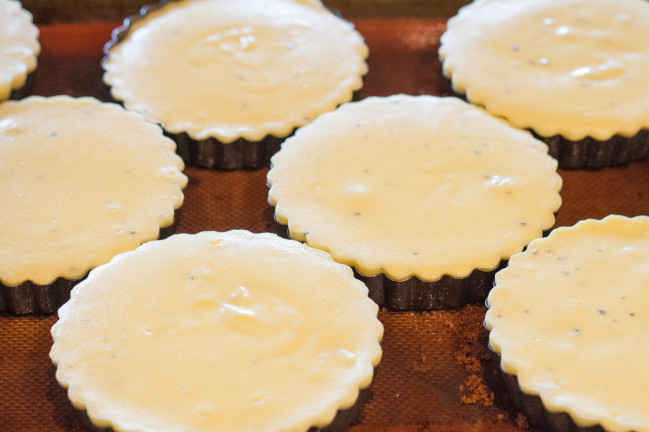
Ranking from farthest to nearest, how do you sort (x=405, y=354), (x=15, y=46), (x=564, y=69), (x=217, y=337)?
(x=15, y=46) → (x=564, y=69) → (x=405, y=354) → (x=217, y=337)

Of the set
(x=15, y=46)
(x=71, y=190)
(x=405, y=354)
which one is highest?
(x=15, y=46)

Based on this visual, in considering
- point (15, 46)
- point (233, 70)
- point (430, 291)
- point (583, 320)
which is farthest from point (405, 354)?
point (15, 46)

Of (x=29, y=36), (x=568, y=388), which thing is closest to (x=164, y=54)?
(x=29, y=36)

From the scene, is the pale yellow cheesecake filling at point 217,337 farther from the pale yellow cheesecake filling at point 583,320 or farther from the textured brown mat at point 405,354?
the pale yellow cheesecake filling at point 583,320

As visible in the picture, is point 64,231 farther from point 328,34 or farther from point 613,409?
point 613,409


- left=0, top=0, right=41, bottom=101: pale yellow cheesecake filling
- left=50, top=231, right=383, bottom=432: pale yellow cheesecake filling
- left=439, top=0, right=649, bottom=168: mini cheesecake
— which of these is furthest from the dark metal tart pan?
left=0, top=0, right=41, bottom=101: pale yellow cheesecake filling

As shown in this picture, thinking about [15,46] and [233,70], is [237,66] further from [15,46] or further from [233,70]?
[15,46]

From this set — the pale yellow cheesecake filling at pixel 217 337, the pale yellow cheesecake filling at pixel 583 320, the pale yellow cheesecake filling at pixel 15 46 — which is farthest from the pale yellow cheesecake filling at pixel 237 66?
the pale yellow cheesecake filling at pixel 583 320
